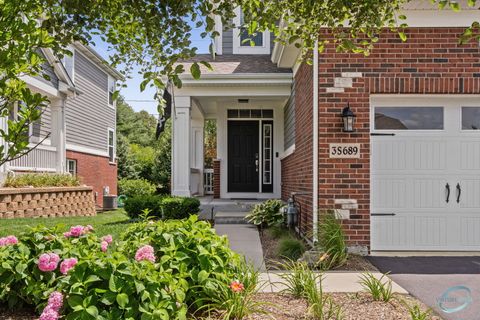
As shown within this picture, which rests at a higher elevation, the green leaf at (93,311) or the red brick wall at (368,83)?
the red brick wall at (368,83)

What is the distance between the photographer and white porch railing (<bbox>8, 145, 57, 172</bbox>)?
12500 mm

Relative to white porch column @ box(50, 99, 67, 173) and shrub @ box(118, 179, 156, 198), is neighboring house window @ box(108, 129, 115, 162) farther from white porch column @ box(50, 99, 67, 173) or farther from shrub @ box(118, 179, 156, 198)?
white porch column @ box(50, 99, 67, 173)

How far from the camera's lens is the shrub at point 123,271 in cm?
282

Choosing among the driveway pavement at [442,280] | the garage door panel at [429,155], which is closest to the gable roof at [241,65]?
the garage door panel at [429,155]

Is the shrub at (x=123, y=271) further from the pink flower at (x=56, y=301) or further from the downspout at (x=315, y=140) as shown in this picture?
the downspout at (x=315, y=140)

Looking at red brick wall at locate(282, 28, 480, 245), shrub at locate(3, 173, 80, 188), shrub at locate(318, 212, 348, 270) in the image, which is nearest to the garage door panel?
red brick wall at locate(282, 28, 480, 245)

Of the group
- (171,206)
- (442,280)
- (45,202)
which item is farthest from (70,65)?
(442,280)

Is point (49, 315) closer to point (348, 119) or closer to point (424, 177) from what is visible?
point (348, 119)

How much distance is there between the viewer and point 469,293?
175 inches

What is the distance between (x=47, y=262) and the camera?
3.24 metres

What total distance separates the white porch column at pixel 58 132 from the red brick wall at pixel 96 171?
6.95 ft

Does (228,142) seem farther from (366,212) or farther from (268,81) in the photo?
(366,212)

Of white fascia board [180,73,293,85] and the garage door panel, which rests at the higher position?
white fascia board [180,73,293,85]

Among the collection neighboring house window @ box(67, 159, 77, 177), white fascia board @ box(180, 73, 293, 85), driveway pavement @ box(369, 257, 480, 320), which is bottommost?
driveway pavement @ box(369, 257, 480, 320)
